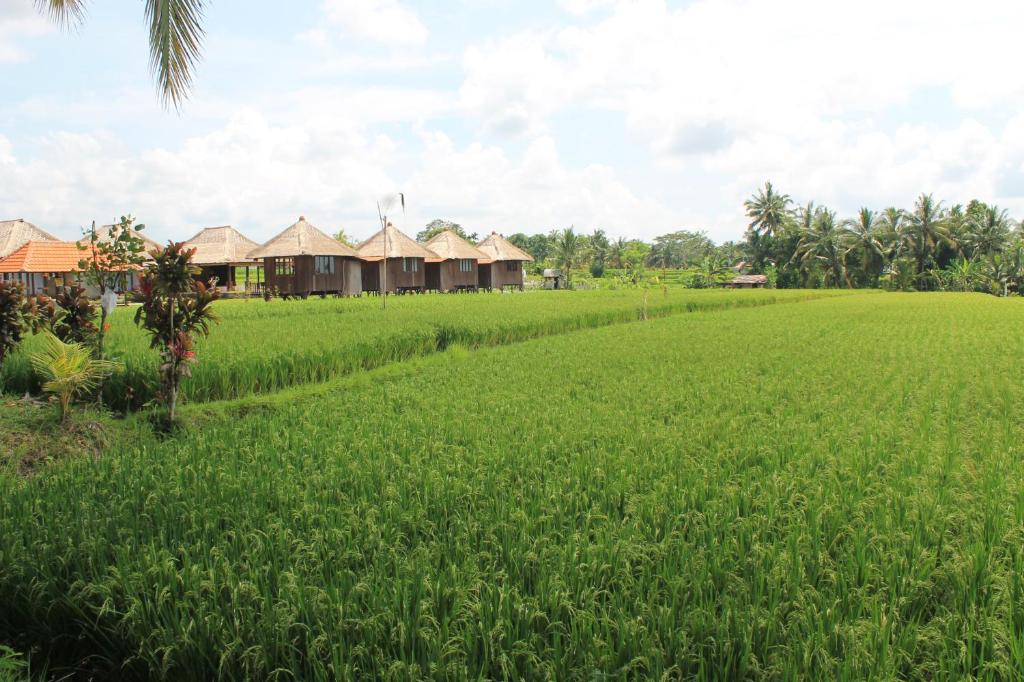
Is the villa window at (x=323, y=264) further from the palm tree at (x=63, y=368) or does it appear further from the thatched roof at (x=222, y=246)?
the palm tree at (x=63, y=368)

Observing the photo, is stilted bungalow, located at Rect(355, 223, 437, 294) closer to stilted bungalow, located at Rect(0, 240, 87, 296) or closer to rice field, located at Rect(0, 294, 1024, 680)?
stilted bungalow, located at Rect(0, 240, 87, 296)

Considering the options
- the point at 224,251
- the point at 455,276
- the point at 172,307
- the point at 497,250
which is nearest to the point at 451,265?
the point at 455,276

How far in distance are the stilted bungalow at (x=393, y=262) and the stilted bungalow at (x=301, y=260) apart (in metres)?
2.57

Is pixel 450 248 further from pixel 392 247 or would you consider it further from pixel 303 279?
pixel 303 279

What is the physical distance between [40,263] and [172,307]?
84.7 feet

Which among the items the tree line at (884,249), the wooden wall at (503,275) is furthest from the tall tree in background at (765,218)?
the wooden wall at (503,275)

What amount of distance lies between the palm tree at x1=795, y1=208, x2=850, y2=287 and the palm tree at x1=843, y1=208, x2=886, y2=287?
0.75 m

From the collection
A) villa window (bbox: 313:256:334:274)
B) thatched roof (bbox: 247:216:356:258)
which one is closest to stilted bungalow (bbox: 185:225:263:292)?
thatched roof (bbox: 247:216:356:258)

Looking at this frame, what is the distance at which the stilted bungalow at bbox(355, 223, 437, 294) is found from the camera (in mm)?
37106

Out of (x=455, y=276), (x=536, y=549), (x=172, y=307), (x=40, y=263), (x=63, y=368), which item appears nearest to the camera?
(x=536, y=549)

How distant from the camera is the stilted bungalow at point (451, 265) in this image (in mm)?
41875

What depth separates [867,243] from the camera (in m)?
53.4

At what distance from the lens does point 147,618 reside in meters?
2.90

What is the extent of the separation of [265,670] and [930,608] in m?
2.80
